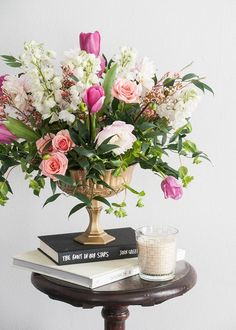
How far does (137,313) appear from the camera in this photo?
229 cm

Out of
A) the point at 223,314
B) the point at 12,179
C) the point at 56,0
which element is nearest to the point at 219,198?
the point at 223,314

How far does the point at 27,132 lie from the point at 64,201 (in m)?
0.57

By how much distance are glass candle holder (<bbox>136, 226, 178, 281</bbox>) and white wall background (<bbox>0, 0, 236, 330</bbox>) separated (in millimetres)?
546

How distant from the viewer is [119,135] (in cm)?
161

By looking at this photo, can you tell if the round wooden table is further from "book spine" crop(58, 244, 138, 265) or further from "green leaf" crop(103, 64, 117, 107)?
"green leaf" crop(103, 64, 117, 107)

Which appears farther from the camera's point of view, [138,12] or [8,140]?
[138,12]

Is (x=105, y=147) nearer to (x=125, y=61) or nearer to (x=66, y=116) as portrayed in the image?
(x=66, y=116)

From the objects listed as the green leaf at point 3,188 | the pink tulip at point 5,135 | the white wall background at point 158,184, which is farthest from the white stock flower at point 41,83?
the white wall background at point 158,184

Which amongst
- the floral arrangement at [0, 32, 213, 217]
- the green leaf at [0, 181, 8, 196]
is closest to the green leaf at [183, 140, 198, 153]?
the floral arrangement at [0, 32, 213, 217]

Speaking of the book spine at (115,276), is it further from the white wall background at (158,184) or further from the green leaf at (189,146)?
the white wall background at (158,184)

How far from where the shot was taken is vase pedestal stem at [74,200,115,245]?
1799 mm

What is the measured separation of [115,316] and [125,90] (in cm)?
59

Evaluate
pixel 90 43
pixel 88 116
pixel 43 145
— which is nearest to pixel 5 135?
pixel 43 145

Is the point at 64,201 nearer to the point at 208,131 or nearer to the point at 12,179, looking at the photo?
the point at 12,179
